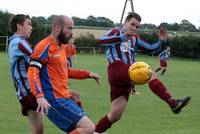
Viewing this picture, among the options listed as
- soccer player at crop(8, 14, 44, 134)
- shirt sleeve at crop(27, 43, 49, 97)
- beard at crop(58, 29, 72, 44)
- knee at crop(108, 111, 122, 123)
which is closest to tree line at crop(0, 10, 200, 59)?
knee at crop(108, 111, 122, 123)

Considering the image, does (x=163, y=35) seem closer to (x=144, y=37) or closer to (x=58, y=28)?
(x=58, y=28)

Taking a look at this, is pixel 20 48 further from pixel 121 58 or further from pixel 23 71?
pixel 121 58

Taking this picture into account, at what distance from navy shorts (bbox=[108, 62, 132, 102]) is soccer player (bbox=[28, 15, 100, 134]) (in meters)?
2.69

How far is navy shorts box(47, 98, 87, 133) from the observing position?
22.5ft

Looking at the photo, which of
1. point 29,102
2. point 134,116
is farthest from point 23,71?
point 134,116

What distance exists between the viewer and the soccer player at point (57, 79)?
22.5ft

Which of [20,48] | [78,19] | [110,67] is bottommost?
[78,19]

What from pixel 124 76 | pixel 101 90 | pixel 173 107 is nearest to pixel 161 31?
pixel 124 76

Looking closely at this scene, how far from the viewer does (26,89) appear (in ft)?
25.2

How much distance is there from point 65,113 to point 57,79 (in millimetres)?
443

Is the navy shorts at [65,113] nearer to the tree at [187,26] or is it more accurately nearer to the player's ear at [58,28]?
the player's ear at [58,28]

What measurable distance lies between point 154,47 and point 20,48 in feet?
10.7

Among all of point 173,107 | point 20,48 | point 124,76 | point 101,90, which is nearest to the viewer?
point 20,48

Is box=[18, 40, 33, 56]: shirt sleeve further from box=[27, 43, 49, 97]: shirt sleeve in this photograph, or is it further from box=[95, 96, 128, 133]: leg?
box=[95, 96, 128, 133]: leg
